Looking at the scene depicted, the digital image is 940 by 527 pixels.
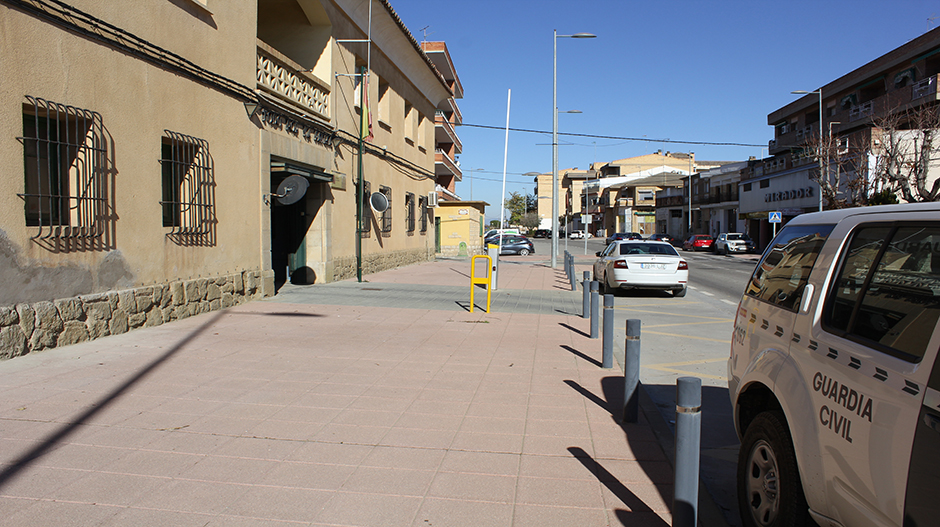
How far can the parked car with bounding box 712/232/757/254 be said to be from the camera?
1731 inches

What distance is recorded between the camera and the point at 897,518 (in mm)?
2088

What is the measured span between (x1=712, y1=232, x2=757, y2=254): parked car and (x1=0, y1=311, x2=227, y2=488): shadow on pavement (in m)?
42.4


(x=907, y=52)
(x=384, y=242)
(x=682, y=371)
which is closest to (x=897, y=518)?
(x=682, y=371)

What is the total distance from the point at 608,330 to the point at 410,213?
1877 centimetres

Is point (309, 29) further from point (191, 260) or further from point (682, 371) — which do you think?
point (682, 371)

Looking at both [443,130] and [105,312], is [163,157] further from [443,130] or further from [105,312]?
[443,130]

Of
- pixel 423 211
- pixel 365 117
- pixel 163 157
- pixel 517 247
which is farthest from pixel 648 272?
pixel 517 247

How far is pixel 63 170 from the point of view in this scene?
24.4 feet

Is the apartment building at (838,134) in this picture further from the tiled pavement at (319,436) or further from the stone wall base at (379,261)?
the tiled pavement at (319,436)

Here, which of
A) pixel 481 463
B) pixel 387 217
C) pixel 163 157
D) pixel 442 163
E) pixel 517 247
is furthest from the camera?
pixel 517 247

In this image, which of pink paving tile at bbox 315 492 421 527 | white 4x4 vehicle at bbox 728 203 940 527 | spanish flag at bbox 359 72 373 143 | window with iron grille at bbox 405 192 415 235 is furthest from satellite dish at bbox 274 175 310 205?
window with iron grille at bbox 405 192 415 235

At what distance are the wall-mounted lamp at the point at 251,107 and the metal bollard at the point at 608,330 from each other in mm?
7612

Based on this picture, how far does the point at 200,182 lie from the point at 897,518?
393 inches

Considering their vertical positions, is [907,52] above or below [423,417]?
above
